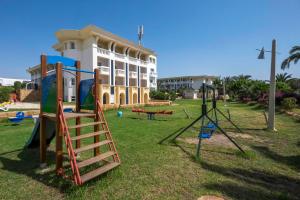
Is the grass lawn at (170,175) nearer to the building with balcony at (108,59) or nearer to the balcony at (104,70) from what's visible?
the building with balcony at (108,59)

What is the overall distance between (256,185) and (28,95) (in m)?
39.1

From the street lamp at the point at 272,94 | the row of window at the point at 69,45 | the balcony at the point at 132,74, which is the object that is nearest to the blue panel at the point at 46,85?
the street lamp at the point at 272,94

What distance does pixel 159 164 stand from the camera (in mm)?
5426

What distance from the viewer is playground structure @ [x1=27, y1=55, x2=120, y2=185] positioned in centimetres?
428

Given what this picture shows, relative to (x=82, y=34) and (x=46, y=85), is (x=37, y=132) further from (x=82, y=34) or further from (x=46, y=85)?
(x=82, y=34)

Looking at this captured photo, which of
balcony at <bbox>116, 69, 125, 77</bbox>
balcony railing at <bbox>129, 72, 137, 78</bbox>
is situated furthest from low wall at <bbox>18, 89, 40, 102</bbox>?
balcony railing at <bbox>129, 72, 137, 78</bbox>

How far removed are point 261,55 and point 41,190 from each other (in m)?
11.9

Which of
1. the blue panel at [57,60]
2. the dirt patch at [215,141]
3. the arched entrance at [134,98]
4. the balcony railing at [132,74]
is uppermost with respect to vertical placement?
the balcony railing at [132,74]

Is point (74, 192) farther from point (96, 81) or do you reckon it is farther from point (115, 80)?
point (115, 80)

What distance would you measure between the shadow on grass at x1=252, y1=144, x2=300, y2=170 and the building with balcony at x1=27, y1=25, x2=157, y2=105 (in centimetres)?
2212

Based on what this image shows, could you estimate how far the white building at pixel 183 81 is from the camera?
108906mm

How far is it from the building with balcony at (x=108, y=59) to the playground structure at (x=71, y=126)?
2081 cm

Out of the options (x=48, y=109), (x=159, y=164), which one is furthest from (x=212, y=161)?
(x=48, y=109)

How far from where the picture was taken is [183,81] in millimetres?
113688
